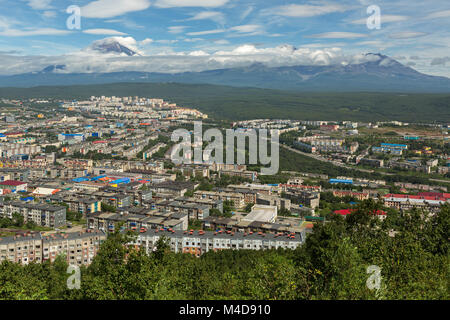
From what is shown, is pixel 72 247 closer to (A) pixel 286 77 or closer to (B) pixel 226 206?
(B) pixel 226 206

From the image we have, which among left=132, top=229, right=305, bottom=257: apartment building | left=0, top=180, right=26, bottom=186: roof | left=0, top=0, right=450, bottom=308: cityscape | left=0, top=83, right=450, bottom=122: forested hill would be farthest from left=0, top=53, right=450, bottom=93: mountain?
left=132, top=229, right=305, bottom=257: apartment building

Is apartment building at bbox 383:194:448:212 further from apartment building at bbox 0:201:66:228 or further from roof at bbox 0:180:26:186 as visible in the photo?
roof at bbox 0:180:26:186

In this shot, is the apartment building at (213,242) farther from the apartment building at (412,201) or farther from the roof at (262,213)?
the apartment building at (412,201)

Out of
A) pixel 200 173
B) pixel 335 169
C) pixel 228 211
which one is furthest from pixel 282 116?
pixel 228 211

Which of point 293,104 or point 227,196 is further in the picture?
point 293,104

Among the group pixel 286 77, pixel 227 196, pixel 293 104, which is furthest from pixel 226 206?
pixel 286 77

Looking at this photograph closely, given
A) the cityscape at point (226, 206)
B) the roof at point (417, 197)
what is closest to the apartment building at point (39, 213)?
the cityscape at point (226, 206)
